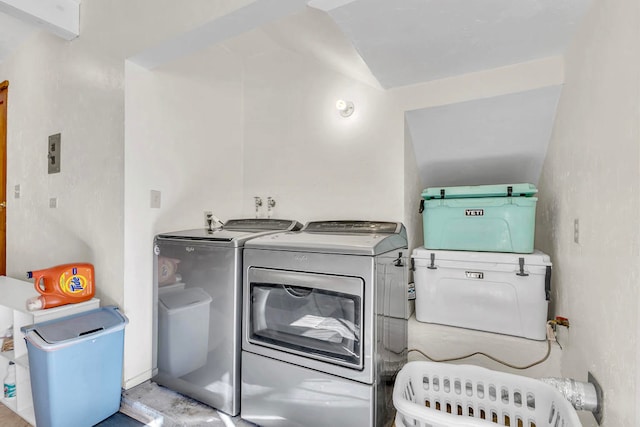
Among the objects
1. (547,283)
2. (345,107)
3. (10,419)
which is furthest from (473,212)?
(10,419)

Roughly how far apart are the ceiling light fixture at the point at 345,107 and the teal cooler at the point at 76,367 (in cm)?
199

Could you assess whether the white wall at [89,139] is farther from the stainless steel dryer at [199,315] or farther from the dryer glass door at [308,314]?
the dryer glass door at [308,314]

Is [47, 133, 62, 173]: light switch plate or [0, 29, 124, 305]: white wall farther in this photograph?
[47, 133, 62, 173]: light switch plate

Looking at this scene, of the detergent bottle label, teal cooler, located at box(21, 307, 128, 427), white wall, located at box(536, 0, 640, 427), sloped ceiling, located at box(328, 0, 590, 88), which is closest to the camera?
white wall, located at box(536, 0, 640, 427)

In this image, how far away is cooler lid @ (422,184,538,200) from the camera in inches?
72.7

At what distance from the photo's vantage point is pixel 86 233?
216 centimetres

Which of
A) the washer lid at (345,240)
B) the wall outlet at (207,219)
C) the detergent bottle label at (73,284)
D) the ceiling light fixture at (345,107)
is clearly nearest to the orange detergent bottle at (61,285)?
the detergent bottle label at (73,284)

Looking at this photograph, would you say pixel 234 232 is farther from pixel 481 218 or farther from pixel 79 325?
pixel 481 218

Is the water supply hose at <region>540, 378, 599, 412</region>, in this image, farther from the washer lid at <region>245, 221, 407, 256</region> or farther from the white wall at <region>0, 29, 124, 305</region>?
the white wall at <region>0, 29, 124, 305</region>

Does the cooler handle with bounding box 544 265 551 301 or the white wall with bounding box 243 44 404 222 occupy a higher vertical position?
the white wall with bounding box 243 44 404 222

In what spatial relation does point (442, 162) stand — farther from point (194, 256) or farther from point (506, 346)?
point (194, 256)

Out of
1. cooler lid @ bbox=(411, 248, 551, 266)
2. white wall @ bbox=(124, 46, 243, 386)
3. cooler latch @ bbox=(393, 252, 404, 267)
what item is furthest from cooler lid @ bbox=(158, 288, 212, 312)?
cooler lid @ bbox=(411, 248, 551, 266)

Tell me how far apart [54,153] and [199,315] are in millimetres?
1818

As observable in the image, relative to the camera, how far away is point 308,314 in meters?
1.62
